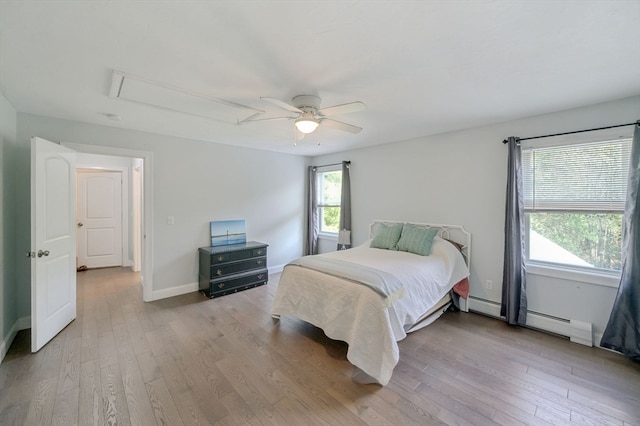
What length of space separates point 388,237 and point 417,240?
46 centimetres

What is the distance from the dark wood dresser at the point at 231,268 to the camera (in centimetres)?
398

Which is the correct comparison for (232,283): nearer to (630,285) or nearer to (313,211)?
(313,211)

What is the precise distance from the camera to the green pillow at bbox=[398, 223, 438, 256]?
3.47m

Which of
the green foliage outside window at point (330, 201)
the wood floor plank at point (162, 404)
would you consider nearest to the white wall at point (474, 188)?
the green foliage outside window at point (330, 201)

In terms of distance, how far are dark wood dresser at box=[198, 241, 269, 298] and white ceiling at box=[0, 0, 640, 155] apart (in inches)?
85.8

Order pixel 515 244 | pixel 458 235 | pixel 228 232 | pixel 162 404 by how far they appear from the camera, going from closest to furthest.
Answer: pixel 162 404 → pixel 515 244 → pixel 458 235 → pixel 228 232

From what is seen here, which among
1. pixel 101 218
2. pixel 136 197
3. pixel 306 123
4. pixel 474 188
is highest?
pixel 306 123

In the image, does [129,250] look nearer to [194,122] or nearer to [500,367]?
[194,122]

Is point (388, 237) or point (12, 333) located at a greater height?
point (388, 237)

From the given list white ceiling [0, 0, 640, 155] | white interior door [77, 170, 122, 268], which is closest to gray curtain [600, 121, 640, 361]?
white ceiling [0, 0, 640, 155]

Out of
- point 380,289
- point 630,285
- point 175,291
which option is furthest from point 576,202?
point 175,291

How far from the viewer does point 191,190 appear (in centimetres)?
418

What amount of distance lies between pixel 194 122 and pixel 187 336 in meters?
2.50

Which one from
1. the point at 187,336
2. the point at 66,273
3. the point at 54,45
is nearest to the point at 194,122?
the point at 54,45
